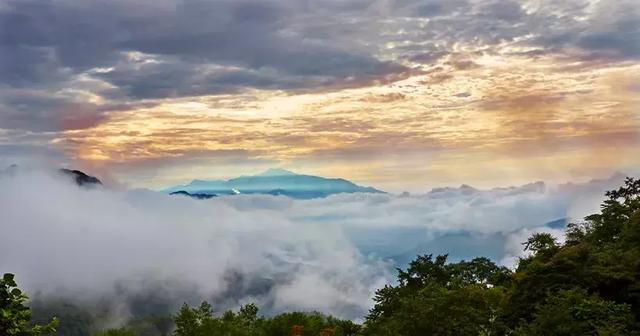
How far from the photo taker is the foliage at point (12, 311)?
18375 mm

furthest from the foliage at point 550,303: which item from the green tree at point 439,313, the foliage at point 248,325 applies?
the foliage at point 248,325

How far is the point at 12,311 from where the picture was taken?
18.7 metres

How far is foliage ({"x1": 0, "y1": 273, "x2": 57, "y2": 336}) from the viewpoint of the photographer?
1838 centimetres

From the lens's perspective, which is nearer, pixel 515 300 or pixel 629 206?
pixel 515 300

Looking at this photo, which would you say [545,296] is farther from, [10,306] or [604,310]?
[10,306]

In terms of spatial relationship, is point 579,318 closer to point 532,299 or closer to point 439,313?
point 532,299

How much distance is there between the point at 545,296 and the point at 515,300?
273cm

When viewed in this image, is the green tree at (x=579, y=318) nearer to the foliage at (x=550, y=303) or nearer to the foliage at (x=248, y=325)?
the foliage at (x=550, y=303)

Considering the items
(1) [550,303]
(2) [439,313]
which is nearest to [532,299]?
(1) [550,303]

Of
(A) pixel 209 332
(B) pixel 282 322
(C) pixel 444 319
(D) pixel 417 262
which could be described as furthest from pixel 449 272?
(B) pixel 282 322

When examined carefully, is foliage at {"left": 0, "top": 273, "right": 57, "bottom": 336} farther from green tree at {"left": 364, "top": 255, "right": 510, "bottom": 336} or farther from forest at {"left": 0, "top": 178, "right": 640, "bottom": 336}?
green tree at {"left": 364, "top": 255, "right": 510, "bottom": 336}

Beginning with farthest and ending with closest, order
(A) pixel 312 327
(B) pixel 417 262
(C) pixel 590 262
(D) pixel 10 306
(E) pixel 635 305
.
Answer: (A) pixel 312 327
(B) pixel 417 262
(C) pixel 590 262
(E) pixel 635 305
(D) pixel 10 306

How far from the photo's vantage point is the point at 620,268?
44.0 metres

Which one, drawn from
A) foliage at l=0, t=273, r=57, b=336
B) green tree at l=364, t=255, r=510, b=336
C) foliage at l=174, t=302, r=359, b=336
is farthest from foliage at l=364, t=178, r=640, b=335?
foliage at l=0, t=273, r=57, b=336
